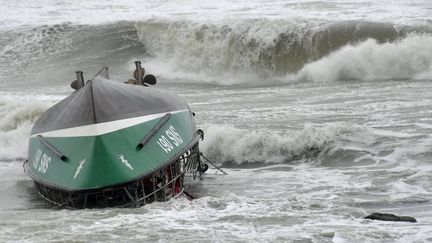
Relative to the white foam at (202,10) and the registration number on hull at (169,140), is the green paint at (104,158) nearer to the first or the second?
the registration number on hull at (169,140)

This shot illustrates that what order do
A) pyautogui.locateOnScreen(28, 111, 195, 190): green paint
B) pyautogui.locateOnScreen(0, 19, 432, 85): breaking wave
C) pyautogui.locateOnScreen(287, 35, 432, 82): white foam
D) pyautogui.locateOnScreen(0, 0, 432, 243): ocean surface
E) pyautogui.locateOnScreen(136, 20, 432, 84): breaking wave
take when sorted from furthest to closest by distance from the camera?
pyautogui.locateOnScreen(0, 19, 432, 85): breaking wave < pyautogui.locateOnScreen(136, 20, 432, 84): breaking wave < pyautogui.locateOnScreen(287, 35, 432, 82): white foam < pyautogui.locateOnScreen(28, 111, 195, 190): green paint < pyautogui.locateOnScreen(0, 0, 432, 243): ocean surface

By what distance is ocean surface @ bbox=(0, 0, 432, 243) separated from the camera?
7.14 metres

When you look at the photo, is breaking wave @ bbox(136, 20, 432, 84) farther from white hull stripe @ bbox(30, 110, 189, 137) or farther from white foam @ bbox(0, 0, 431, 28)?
white hull stripe @ bbox(30, 110, 189, 137)

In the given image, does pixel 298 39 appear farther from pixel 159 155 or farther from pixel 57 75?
pixel 159 155

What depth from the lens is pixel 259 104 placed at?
16.2 metres

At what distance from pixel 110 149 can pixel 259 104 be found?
26.5 feet

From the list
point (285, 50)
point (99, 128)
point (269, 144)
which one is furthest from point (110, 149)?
point (285, 50)

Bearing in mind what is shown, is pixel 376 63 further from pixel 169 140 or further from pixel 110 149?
pixel 110 149

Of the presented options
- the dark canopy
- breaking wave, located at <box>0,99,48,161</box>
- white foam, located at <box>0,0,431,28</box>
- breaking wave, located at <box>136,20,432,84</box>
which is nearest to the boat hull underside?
the dark canopy

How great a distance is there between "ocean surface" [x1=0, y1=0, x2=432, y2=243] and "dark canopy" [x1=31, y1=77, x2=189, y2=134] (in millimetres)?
974

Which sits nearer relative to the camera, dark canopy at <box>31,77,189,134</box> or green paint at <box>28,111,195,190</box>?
green paint at <box>28,111,195,190</box>

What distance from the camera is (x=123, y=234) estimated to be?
6.63 m

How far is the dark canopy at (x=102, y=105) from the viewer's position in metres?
8.74

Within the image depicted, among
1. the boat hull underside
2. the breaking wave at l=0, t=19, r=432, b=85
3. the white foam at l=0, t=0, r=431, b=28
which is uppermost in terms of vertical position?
the boat hull underside
